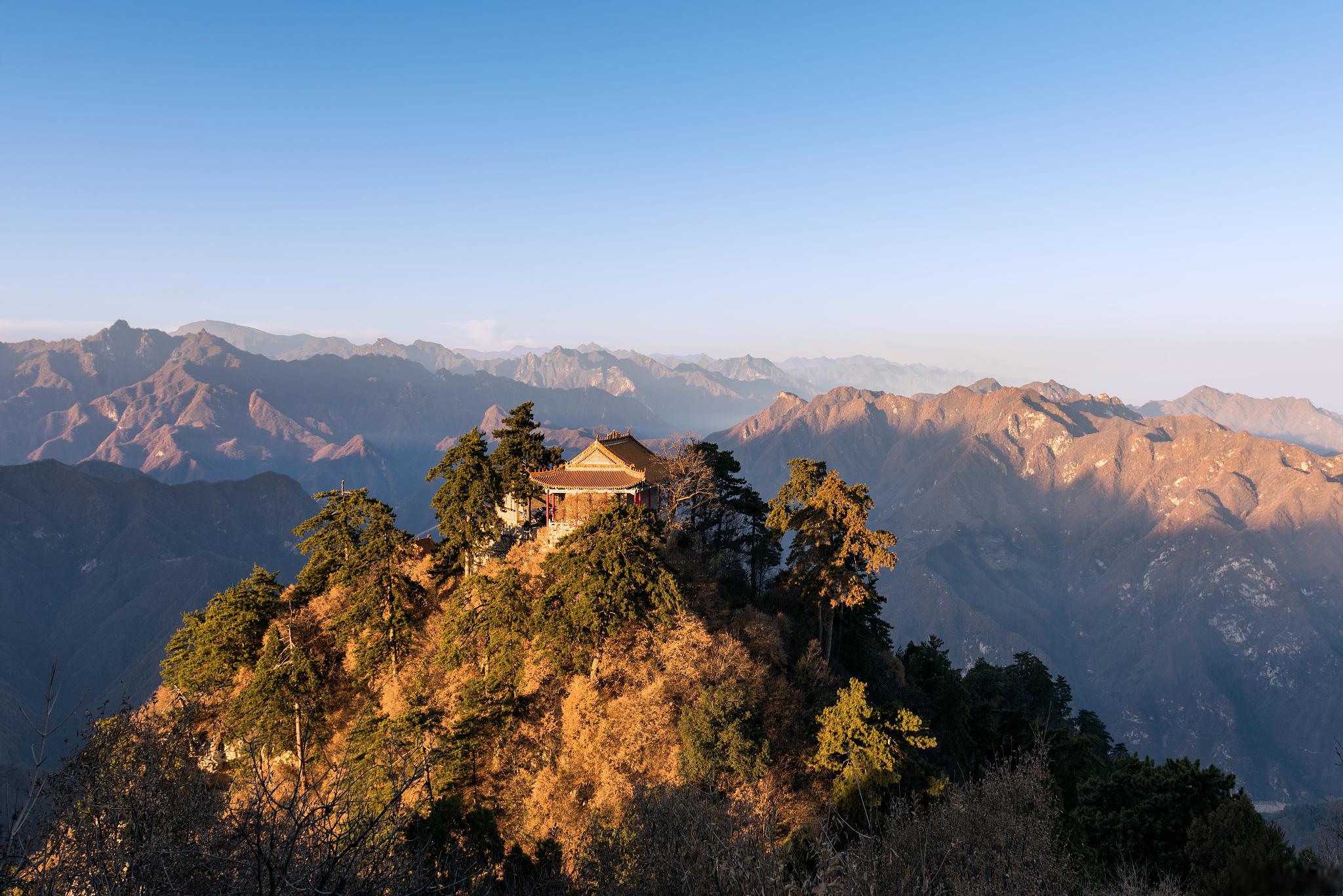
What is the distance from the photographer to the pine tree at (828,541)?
4475 cm

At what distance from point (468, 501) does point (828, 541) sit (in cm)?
2417

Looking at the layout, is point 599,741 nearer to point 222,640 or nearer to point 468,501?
point 468,501

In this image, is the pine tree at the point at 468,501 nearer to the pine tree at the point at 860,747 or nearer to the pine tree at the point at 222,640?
the pine tree at the point at 222,640

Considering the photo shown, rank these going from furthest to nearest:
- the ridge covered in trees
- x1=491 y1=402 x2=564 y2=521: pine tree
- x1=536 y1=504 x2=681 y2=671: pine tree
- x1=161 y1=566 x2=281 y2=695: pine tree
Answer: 1. x1=491 y1=402 x2=564 y2=521: pine tree
2. x1=161 y1=566 x2=281 y2=695: pine tree
3. x1=536 y1=504 x2=681 y2=671: pine tree
4. the ridge covered in trees

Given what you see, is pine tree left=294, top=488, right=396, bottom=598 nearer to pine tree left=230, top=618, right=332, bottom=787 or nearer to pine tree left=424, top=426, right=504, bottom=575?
pine tree left=424, top=426, right=504, bottom=575

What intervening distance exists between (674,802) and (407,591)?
86.7 feet

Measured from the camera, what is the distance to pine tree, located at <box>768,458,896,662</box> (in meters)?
44.8

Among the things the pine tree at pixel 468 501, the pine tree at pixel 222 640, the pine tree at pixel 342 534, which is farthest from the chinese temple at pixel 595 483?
the pine tree at pixel 222 640

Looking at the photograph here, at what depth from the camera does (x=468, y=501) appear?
44750mm

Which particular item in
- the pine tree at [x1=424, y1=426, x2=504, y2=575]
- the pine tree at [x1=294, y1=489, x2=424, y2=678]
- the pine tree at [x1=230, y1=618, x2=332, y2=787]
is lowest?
the pine tree at [x1=230, y1=618, x2=332, y2=787]

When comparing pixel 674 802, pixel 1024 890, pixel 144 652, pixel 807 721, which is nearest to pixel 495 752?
pixel 674 802

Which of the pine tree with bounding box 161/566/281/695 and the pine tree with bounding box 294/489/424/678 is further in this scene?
the pine tree with bounding box 161/566/281/695

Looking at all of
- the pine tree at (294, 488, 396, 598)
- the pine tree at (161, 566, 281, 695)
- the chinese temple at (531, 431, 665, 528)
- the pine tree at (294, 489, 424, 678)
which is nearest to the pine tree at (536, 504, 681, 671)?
the chinese temple at (531, 431, 665, 528)

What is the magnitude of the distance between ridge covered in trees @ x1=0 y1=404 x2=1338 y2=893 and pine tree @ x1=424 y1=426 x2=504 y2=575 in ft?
0.69
